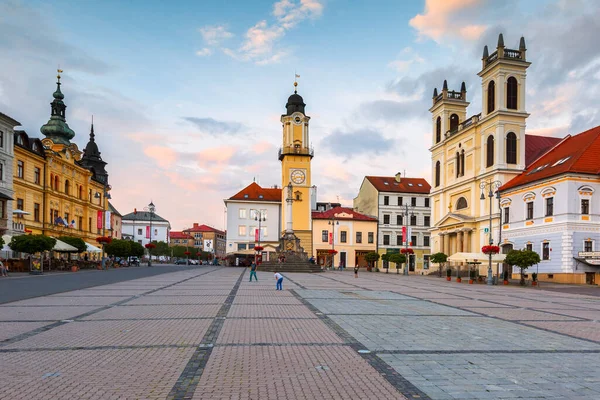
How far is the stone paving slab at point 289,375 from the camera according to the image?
650cm

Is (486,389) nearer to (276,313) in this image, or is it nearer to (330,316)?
(330,316)

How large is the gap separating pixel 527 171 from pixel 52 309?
1680 inches

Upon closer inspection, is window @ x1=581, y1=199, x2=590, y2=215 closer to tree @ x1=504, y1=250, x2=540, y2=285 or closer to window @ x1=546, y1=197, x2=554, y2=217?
window @ x1=546, y1=197, x2=554, y2=217

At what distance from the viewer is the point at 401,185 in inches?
3036

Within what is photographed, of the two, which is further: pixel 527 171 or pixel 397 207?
pixel 397 207

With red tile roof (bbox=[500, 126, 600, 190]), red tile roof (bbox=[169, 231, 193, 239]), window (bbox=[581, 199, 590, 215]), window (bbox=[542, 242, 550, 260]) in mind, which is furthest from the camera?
red tile roof (bbox=[169, 231, 193, 239])

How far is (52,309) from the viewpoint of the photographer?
50.3 ft

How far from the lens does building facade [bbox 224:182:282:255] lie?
265ft

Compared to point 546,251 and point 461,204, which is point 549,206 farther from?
point 461,204

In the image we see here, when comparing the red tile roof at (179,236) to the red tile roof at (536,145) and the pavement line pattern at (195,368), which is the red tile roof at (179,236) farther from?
the pavement line pattern at (195,368)

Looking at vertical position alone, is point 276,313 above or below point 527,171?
below

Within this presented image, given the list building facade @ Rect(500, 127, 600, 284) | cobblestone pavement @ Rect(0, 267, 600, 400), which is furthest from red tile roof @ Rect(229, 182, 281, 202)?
cobblestone pavement @ Rect(0, 267, 600, 400)

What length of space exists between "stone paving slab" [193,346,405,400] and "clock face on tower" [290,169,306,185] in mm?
65272

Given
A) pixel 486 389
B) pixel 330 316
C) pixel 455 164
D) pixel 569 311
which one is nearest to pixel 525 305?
pixel 569 311
